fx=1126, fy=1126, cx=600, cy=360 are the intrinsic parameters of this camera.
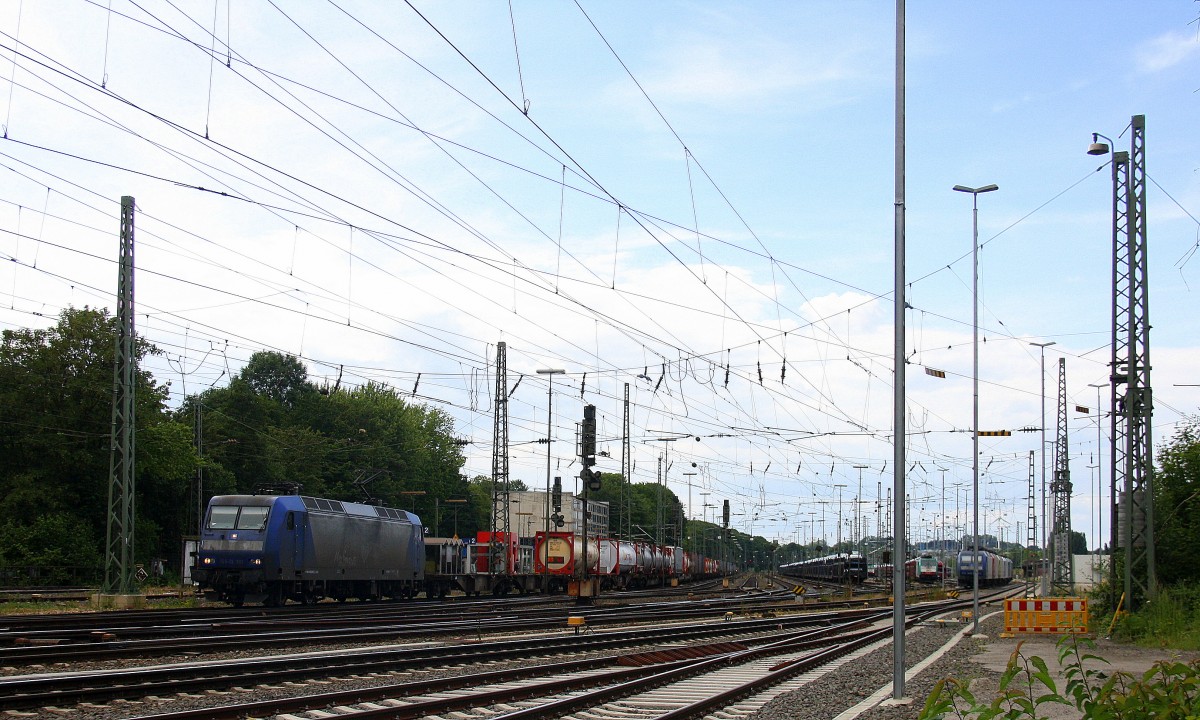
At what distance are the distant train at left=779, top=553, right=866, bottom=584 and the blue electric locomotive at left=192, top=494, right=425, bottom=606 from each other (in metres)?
46.2

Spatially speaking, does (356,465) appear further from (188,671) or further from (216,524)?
(188,671)

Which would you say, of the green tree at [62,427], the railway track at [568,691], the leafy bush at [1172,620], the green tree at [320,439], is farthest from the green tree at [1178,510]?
the green tree at [320,439]

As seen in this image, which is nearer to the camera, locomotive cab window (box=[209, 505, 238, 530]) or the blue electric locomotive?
the blue electric locomotive

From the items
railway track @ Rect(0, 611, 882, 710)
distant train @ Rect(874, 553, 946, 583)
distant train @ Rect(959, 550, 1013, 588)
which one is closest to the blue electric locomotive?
railway track @ Rect(0, 611, 882, 710)

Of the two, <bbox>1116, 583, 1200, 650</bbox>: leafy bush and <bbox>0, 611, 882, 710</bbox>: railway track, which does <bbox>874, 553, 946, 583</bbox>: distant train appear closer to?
<bbox>1116, 583, 1200, 650</bbox>: leafy bush

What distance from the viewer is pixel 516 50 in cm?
1638

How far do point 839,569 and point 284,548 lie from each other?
63.7 m

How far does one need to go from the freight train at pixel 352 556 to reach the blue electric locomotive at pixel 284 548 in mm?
29

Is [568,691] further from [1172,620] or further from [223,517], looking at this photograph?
[223,517]

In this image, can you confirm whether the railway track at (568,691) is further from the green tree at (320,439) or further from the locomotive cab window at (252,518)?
Answer: the green tree at (320,439)

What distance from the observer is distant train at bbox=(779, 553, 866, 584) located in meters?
85.5

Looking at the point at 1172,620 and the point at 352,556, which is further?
the point at 352,556

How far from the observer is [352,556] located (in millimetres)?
37906

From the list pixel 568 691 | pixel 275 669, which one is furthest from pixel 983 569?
pixel 275 669
